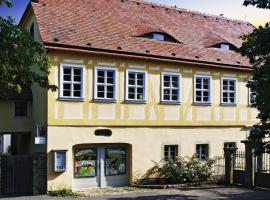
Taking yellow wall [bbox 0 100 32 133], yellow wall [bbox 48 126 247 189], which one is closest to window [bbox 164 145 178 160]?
yellow wall [bbox 48 126 247 189]

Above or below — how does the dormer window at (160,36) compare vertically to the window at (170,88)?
above

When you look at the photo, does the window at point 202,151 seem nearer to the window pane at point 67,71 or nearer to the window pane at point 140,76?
the window pane at point 140,76

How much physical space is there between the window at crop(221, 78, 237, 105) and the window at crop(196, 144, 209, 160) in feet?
8.84

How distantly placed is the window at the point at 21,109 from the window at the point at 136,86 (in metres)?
5.03

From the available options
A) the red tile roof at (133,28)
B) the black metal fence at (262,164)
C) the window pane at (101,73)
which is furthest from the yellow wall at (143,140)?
the red tile roof at (133,28)

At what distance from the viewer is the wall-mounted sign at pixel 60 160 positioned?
59.0 feet

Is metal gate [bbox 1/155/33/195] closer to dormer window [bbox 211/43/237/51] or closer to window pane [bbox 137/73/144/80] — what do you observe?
window pane [bbox 137/73/144/80]

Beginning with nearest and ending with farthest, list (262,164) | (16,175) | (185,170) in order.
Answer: (16,175), (185,170), (262,164)

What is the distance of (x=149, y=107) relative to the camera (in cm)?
2097

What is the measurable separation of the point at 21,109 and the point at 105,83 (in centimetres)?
442

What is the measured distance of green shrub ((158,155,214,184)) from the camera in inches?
804

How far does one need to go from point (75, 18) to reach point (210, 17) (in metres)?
11.1

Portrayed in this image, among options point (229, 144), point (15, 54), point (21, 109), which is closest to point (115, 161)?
point (21, 109)

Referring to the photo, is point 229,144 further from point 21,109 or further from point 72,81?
point 21,109
